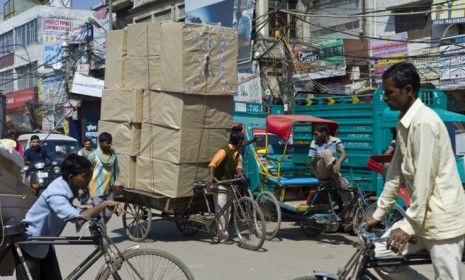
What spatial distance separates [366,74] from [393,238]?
1673 centimetres

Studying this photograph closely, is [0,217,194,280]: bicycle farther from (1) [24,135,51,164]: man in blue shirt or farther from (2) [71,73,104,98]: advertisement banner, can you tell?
(2) [71,73,104,98]: advertisement banner

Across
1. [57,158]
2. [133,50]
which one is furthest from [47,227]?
[57,158]

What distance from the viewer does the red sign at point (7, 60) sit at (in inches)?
1778

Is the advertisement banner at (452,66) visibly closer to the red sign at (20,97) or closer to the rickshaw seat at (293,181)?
the rickshaw seat at (293,181)

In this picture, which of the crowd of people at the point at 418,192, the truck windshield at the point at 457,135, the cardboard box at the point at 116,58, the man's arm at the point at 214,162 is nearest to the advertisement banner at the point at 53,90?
the cardboard box at the point at 116,58

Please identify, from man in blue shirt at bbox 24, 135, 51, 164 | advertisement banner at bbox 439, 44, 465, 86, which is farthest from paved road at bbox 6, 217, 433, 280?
advertisement banner at bbox 439, 44, 465, 86

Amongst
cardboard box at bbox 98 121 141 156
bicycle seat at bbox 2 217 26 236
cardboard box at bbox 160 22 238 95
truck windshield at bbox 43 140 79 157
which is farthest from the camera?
truck windshield at bbox 43 140 79 157

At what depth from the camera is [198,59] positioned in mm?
8688

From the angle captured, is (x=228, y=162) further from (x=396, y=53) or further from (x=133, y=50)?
(x=396, y=53)

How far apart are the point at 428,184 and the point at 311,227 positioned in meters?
6.47

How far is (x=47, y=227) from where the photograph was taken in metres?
4.38

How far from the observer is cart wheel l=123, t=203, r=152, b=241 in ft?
30.9

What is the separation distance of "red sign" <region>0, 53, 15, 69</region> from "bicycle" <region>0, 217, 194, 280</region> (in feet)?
143

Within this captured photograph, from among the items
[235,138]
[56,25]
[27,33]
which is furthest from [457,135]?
[27,33]
